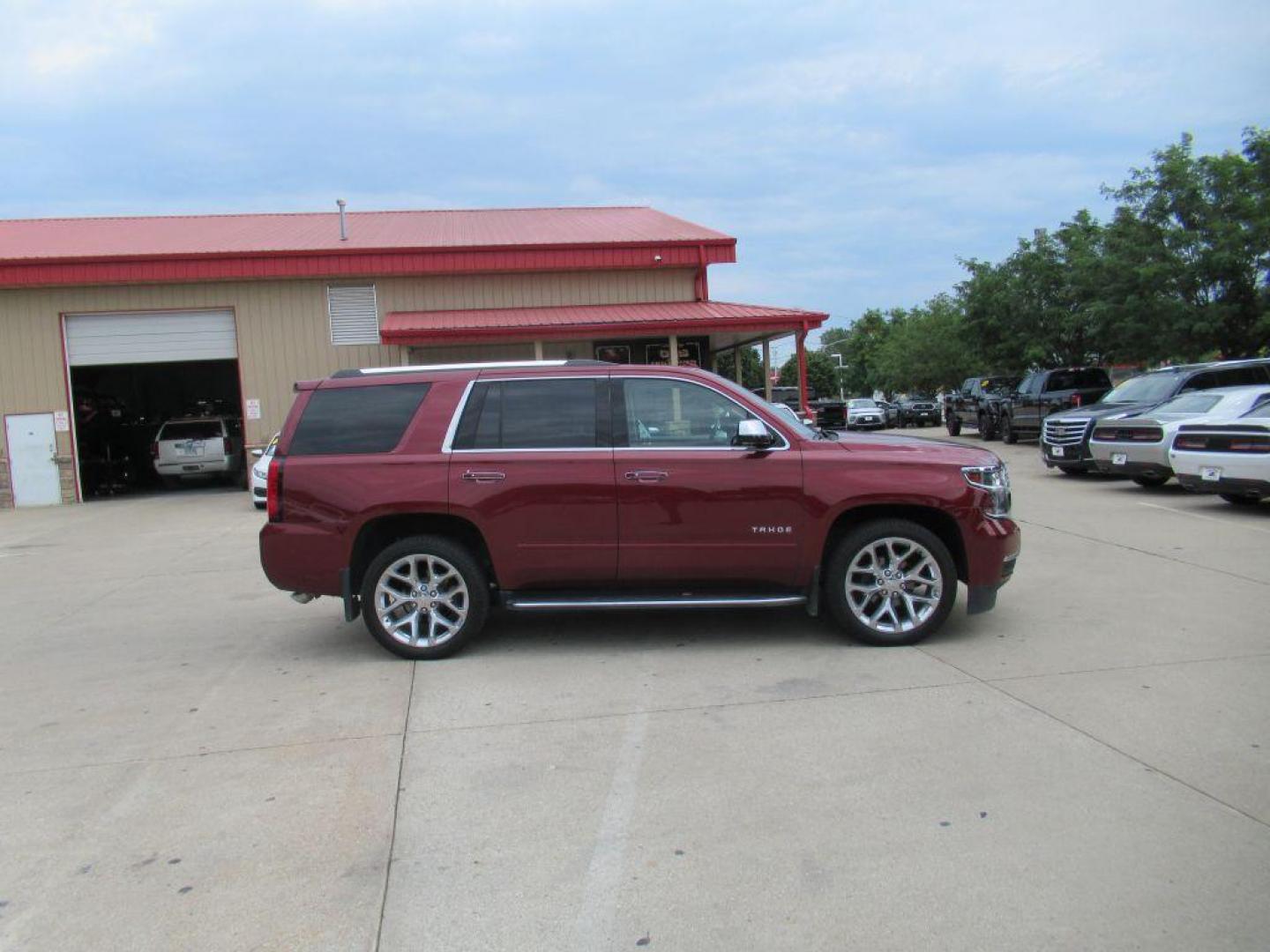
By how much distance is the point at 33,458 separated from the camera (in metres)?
21.3

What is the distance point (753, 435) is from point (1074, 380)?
65.8 ft

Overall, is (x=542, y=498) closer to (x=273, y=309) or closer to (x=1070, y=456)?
(x=1070, y=456)

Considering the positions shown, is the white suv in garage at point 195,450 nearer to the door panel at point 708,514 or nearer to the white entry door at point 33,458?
the white entry door at point 33,458

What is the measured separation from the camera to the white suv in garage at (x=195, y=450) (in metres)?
22.7

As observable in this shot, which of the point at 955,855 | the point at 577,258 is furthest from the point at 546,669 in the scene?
the point at 577,258

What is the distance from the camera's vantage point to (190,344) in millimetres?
21781

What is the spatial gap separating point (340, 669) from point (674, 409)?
2.73 m

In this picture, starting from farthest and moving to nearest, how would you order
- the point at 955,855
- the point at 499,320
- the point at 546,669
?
the point at 499,320 → the point at 546,669 → the point at 955,855

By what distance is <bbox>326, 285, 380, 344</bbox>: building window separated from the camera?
869 inches

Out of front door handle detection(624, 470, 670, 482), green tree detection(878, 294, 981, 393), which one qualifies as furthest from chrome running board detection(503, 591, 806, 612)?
green tree detection(878, 294, 981, 393)

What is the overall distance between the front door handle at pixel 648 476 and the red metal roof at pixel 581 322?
559 inches

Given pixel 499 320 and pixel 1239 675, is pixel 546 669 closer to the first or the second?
pixel 1239 675

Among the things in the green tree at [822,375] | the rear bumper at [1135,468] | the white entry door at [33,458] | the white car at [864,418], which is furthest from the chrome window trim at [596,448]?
the green tree at [822,375]

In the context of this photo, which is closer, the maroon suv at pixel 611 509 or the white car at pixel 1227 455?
the maroon suv at pixel 611 509
